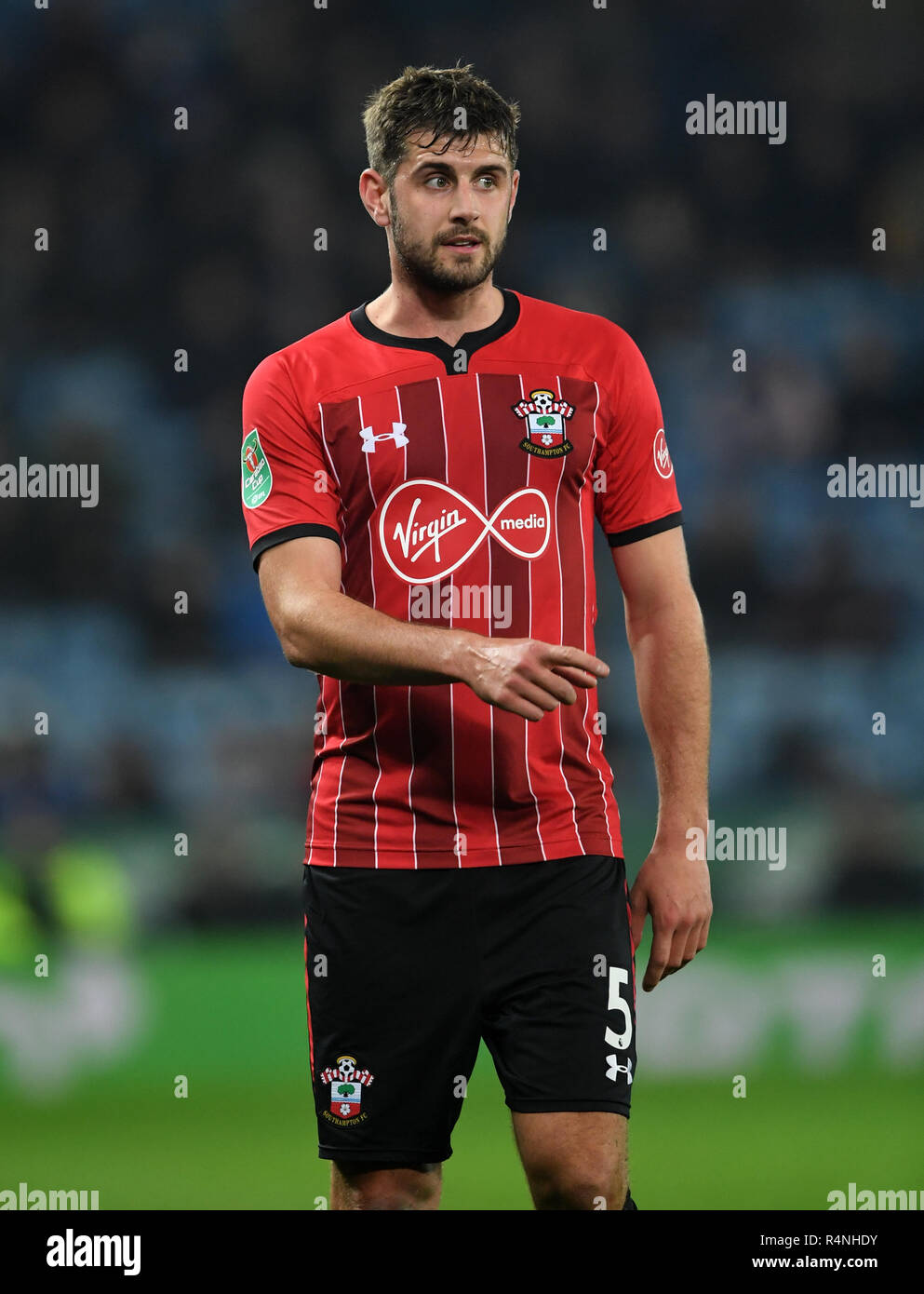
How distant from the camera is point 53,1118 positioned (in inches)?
152

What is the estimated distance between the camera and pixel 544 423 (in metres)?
2.16

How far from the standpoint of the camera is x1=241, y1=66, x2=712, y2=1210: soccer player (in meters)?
2.05

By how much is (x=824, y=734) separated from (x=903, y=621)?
0.48m

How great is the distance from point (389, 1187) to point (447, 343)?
1.23 meters

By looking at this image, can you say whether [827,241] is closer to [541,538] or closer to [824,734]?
[824,734]

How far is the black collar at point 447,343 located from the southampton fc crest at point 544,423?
0.39 ft

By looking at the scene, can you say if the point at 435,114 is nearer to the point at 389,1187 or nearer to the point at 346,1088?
the point at 346,1088

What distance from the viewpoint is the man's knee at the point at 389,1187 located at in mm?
2094

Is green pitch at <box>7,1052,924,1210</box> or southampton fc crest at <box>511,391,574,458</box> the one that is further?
green pitch at <box>7,1052,924,1210</box>

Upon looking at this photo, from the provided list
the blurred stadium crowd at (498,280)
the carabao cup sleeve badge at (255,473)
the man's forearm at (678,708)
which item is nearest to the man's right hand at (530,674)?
the man's forearm at (678,708)

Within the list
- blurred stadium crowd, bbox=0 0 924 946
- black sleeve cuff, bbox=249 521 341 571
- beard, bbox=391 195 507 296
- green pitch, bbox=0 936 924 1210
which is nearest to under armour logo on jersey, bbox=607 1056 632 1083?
black sleeve cuff, bbox=249 521 341 571

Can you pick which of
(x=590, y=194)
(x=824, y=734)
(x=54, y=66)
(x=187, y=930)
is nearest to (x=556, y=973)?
(x=187, y=930)

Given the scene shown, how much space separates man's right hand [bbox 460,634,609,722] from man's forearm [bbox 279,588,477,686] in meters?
0.05

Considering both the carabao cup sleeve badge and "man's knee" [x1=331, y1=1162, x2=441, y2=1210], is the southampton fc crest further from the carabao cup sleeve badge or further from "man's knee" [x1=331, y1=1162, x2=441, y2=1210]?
"man's knee" [x1=331, y1=1162, x2=441, y2=1210]
